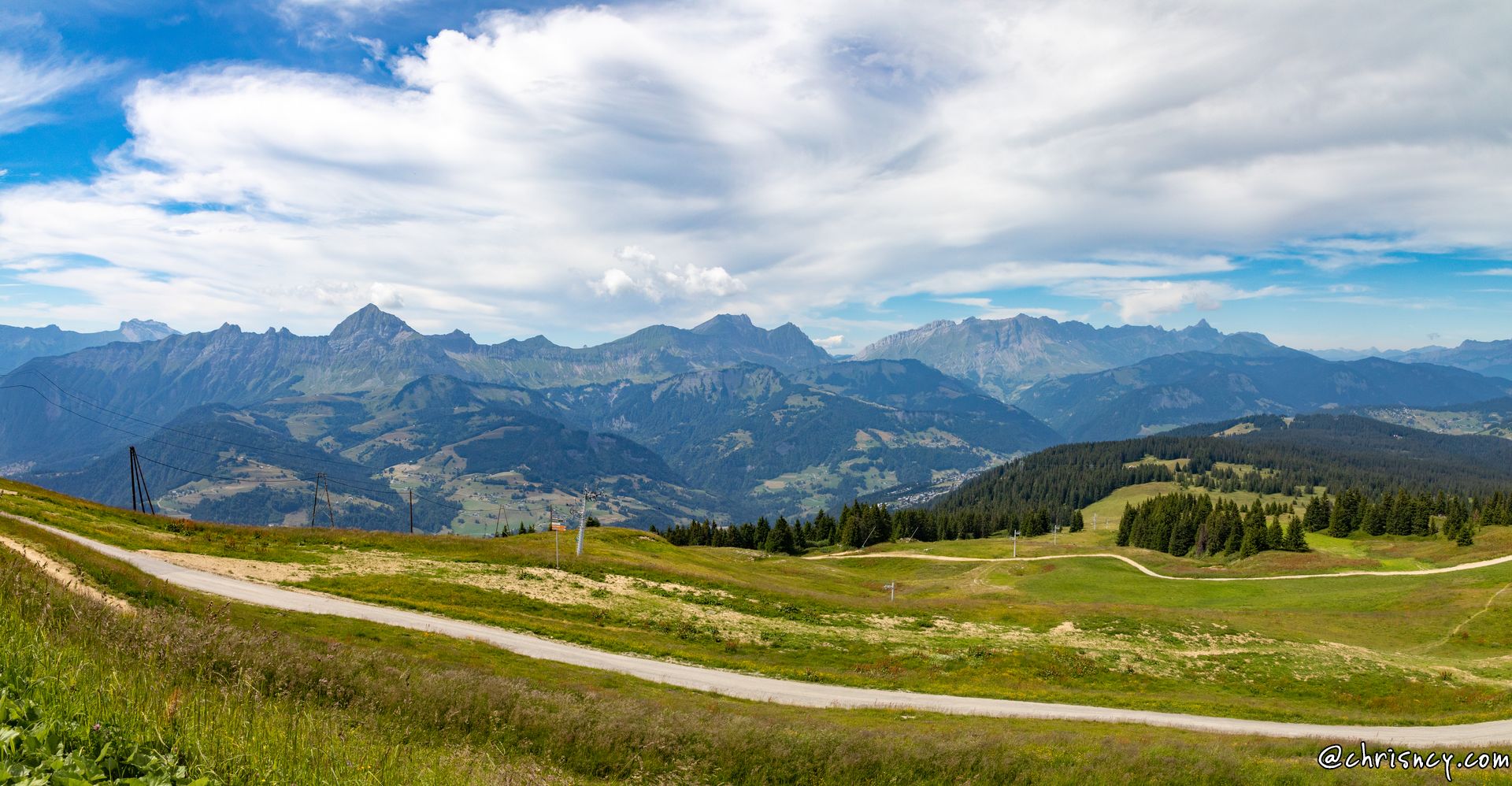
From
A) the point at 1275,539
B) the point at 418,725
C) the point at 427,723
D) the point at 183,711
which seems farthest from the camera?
the point at 1275,539

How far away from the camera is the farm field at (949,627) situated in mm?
35188

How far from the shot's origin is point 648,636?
123 ft

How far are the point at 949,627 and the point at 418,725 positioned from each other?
42245 millimetres

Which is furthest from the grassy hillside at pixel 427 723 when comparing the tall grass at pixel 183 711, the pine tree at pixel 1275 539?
the pine tree at pixel 1275 539

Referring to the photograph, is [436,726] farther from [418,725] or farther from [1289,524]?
[1289,524]

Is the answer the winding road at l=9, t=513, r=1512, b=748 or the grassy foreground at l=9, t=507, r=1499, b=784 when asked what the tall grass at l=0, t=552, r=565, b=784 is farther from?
the winding road at l=9, t=513, r=1512, b=748

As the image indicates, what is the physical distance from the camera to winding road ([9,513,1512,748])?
1092 inches

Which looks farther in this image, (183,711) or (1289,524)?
(1289,524)

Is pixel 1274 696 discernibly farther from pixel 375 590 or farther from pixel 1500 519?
pixel 1500 519

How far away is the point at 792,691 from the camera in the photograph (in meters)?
29.1

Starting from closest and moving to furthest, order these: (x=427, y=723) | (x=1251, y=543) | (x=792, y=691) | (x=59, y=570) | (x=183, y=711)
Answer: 1. (x=183, y=711)
2. (x=427, y=723)
3. (x=59, y=570)
4. (x=792, y=691)
5. (x=1251, y=543)

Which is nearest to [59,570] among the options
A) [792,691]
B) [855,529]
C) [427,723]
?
[427,723]

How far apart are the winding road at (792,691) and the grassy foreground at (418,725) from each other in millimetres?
3746

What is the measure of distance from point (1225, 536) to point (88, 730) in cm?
14949
